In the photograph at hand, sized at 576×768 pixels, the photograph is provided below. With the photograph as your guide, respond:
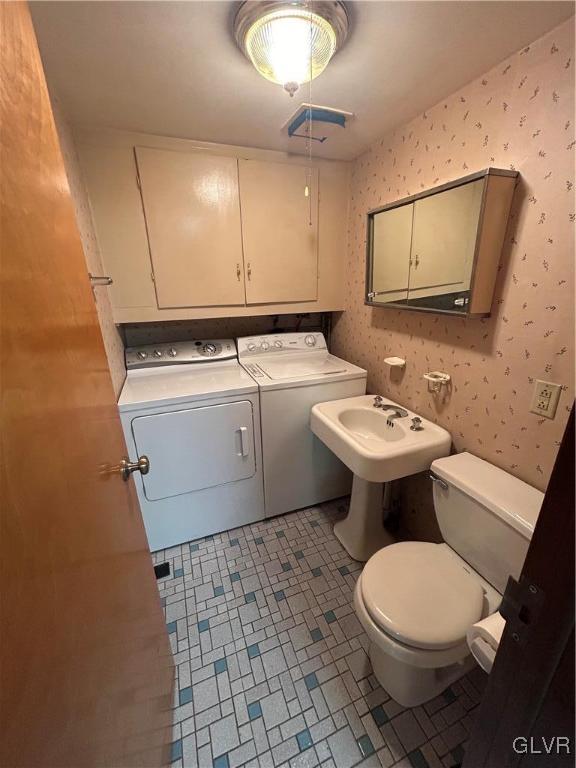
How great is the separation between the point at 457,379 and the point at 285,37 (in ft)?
4.81

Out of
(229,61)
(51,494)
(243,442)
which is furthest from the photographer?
(243,442)

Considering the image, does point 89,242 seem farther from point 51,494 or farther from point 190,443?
point 51,494

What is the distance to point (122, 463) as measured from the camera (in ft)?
2.99

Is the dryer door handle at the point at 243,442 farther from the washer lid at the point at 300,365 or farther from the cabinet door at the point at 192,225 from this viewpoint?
the cabinet door at the point at 192,225

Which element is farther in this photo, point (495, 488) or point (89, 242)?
point (89, 242)

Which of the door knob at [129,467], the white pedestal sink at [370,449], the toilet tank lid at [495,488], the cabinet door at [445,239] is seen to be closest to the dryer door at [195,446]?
the white pedestal sink at [370,449]

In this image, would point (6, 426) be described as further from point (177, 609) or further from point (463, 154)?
point (463, 154)

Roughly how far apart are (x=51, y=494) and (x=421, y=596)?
1239 millimetres

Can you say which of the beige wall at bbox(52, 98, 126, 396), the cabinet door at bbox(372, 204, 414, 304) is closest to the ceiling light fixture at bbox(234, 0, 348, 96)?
the cabinet door at bbox(372, 204, 414, 304)

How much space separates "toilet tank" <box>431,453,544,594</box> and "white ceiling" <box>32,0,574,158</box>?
153 centimetres

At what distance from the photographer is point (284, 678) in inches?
50.5

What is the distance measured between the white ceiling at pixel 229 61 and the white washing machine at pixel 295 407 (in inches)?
51.7

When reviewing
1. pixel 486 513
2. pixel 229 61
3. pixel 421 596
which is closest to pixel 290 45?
pixel 229 61

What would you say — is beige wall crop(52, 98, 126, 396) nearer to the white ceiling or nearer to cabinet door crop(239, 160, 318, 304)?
the white ceiling
